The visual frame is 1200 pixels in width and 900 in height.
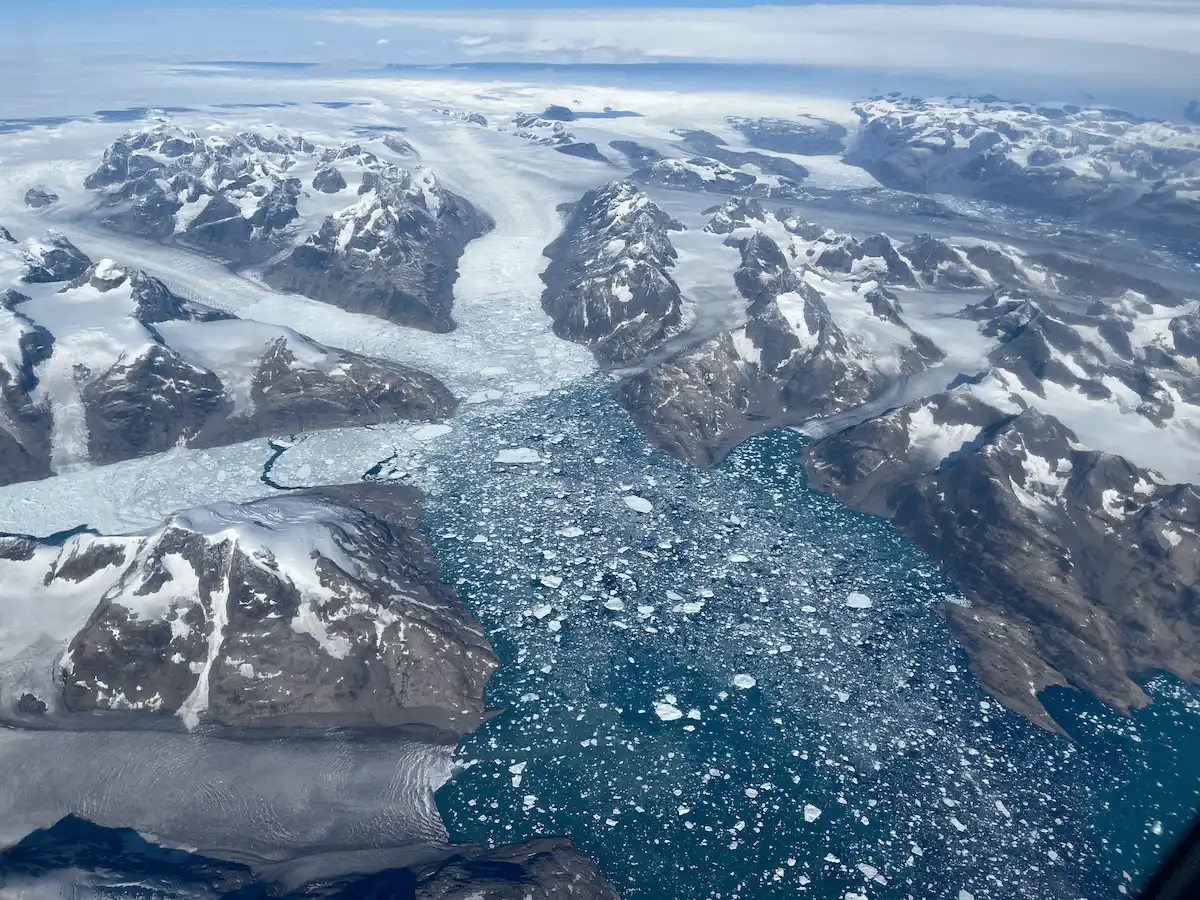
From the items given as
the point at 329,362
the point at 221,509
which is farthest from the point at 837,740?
the point at 329,362

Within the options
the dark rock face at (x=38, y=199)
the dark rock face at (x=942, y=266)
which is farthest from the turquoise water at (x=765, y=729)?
the dark rock face at (x=38, y=199)

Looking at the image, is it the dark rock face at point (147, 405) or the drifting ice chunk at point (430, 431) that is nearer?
the dark rock face at point (147, 405)

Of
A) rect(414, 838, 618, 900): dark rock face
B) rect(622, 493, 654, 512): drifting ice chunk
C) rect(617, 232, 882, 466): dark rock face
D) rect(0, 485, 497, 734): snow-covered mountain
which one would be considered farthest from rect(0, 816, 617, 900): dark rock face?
rect(617, 232, 882, 466): dark rock face

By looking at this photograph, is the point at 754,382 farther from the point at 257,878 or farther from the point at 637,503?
the point at 257,878

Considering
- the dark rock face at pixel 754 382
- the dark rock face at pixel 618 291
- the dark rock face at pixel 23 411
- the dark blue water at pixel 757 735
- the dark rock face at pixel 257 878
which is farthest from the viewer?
the dark rock face at pixel 618 291

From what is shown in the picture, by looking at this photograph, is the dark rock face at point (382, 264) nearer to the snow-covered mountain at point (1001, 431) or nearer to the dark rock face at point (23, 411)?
the snow-covered mountain at point (1001, 431)

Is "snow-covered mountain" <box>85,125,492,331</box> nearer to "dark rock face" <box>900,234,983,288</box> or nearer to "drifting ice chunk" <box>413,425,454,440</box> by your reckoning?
"drifting ice chunk" <box>413,425,454,440</box>
